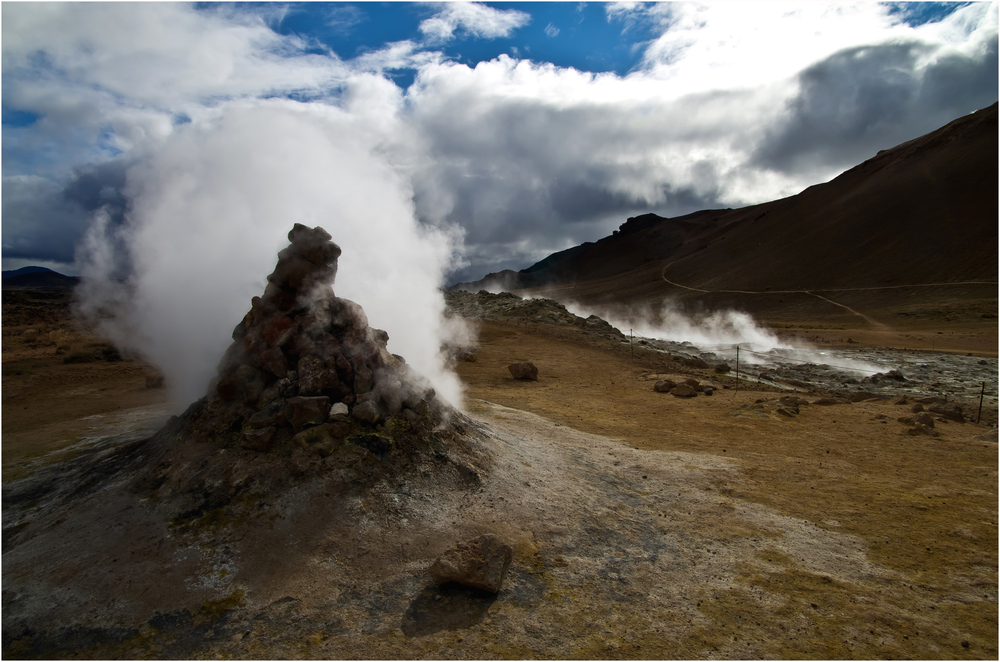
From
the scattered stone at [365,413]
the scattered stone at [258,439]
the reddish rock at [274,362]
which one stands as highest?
the reddish rock at [274,362]

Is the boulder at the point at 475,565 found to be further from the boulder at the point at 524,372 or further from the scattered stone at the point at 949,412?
the scattered stone at the point at 949,412

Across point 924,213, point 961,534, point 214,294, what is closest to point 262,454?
point 214,294

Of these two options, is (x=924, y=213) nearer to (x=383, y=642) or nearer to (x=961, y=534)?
(x=961, y=534)

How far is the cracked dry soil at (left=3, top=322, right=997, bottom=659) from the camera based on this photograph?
384cm

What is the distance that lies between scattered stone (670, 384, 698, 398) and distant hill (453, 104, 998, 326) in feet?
131

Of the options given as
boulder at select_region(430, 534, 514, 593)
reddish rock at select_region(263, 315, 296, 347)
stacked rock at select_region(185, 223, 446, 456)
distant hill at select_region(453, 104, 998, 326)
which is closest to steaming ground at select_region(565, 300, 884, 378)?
distant hill at select_region(453, 104, 998, 326)

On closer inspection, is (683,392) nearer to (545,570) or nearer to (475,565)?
(545,570)

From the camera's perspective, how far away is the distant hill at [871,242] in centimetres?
4778

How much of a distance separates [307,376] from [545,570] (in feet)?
10.8

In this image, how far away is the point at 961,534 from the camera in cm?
572

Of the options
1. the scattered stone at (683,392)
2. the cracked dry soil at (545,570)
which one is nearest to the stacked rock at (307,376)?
the cracked dry soil at (545,570)

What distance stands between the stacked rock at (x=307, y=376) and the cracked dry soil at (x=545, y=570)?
0.72m

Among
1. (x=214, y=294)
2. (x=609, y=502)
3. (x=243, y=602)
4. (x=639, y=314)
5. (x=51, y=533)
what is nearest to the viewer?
(x=243, y=602)

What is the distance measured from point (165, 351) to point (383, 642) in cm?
593
